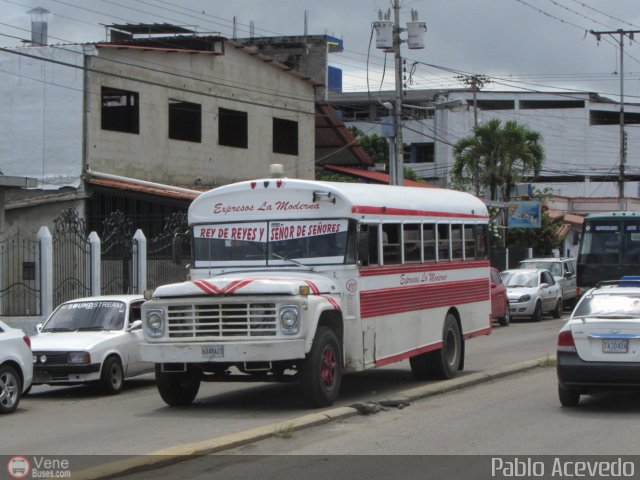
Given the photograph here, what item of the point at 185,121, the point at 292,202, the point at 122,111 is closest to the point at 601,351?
the point at 292,202

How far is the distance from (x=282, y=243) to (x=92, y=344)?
3724mm

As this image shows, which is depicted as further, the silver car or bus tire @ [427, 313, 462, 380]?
the silver car

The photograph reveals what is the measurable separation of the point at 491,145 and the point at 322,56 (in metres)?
12.4

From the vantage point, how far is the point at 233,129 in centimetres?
3681

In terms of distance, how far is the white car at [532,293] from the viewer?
3306 centimetres

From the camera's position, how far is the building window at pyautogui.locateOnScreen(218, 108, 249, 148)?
119 ft

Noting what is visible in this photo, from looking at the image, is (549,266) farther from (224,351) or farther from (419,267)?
(224,351)

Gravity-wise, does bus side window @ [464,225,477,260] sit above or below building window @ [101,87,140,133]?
below

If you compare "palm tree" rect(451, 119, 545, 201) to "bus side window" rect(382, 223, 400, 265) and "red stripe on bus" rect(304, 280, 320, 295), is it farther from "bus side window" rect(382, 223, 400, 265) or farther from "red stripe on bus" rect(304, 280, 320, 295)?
"red stripe on bus" rect(304, 280, 320, 295)

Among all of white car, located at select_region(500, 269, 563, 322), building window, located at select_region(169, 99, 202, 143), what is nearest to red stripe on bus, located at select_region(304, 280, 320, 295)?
white car, located at select_region(500, 269, 563, 322)

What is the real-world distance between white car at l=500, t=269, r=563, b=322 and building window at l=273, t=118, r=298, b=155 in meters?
9.61

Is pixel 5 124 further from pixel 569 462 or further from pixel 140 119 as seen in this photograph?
pixel 569 462

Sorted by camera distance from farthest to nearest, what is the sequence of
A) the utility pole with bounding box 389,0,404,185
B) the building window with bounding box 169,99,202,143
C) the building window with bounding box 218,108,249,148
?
the building window with bounding box 218,108,249,148, the utility pole with bounding box 389,0,404,185, the building window with bounding box 169,99,202,143

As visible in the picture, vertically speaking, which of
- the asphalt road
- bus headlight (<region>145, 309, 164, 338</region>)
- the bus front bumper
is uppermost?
bus headlight (<region>145, 309, 164, 338</region>)
